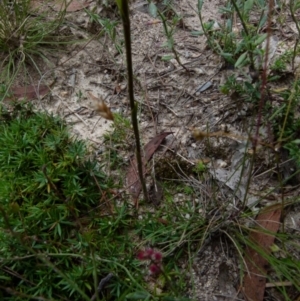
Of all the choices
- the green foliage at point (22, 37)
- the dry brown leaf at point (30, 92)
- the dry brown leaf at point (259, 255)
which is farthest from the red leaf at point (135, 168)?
the green foliage at point (22, 37)

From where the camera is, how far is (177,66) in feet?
7.43

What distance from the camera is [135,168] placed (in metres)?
1.98

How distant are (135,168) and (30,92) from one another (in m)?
0.65

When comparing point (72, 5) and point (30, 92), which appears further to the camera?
point (72, 5)

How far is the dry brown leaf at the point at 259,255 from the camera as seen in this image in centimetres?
169

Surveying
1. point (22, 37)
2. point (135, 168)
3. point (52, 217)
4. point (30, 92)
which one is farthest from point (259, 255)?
point (22, 37)

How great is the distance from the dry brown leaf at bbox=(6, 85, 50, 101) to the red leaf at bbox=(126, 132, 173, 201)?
58cm

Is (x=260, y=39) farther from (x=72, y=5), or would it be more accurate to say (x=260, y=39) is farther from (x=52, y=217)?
(x=72, y=5)

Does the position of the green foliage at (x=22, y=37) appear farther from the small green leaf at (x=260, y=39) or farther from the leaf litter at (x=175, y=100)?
the small green leaf at (x=260, y=39)

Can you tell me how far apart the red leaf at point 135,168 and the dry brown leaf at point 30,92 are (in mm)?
579

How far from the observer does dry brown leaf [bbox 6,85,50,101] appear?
2.23 metres

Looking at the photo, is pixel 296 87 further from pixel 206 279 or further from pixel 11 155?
pixel 11 155

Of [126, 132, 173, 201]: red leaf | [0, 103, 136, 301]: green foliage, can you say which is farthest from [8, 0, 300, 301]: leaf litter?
[0, 103, 136, 301]: green foliage

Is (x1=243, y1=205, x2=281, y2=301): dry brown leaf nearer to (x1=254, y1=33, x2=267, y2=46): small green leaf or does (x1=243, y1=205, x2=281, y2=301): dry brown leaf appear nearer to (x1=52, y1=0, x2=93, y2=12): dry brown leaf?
(x1=254, y1=33, x2=267, y2=46): small green leaf
